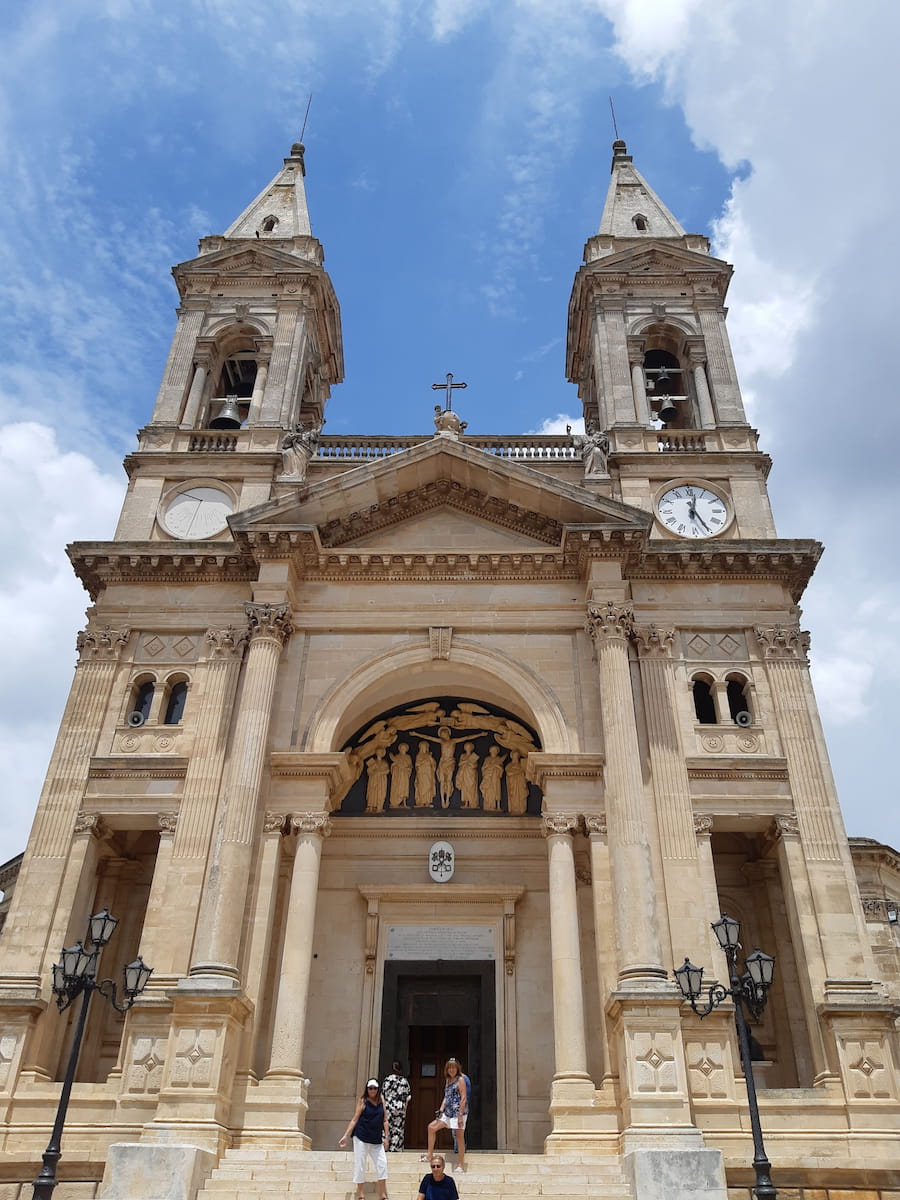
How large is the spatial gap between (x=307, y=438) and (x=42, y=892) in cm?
1176

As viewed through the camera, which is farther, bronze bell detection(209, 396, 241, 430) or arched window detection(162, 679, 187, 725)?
bronze bell detection(209, 396, 241, 430)

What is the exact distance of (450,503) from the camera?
898 inches

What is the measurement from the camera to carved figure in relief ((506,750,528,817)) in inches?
843

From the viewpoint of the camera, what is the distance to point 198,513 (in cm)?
2353

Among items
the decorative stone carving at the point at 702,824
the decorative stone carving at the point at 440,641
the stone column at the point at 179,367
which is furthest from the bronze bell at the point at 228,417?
the decorative stone carving at the point at 702,824

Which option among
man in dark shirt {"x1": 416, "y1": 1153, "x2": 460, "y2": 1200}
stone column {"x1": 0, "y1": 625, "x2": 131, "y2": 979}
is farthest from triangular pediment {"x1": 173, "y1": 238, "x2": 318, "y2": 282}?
man in dark shirt {"x1": 416, "y1": 1153, "x2": 460, "y2": 1200}

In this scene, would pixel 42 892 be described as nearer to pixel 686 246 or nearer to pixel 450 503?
pixel 450 503

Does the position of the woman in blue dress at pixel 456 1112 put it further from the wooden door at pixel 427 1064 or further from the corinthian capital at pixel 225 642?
the corinthian capital at pixel 225 642

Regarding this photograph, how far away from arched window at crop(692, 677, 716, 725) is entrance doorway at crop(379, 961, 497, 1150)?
6574 mm

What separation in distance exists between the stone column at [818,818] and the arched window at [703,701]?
126cm

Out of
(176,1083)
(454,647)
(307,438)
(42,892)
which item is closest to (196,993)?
(176,1083)

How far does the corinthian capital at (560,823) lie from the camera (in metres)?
18.4

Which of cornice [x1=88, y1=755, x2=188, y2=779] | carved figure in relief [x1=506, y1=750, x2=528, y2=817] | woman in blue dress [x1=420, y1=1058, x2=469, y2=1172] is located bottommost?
woman in blue dress [x1=420, y1=1058, x2=469, y2=1172]

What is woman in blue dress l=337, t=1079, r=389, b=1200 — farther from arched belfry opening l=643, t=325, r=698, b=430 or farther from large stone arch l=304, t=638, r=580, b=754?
arched belfry opening l=643, t=325, r=698, b=430
